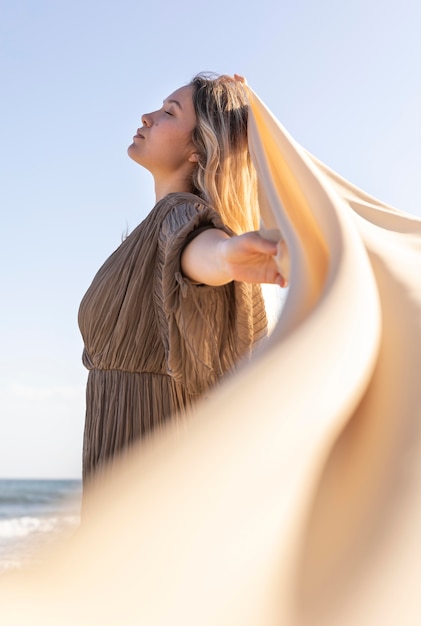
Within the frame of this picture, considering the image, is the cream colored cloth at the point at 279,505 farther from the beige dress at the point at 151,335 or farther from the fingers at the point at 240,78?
the fingers at the point at 240,78

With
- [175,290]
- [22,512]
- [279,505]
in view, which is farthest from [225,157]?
[22,512]

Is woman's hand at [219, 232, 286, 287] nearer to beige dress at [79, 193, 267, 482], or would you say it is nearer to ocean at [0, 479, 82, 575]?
beige dress at [79, 193, 267, 482]

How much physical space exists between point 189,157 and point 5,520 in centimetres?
1454

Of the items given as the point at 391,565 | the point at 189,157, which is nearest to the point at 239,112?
the point at 189,157

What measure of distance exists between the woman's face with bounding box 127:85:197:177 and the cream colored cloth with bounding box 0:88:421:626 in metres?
1.05

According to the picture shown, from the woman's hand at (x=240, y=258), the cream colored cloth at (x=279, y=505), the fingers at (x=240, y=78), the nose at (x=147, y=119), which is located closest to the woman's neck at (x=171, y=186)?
the nose at (x=147, y=119)

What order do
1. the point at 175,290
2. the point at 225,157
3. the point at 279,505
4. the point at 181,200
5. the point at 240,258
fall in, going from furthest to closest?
the point at 225,157 → the point at 181,200 → the point at 175,290 → the point at 240,258 → the point at 279,505

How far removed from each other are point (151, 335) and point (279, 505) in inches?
42.1

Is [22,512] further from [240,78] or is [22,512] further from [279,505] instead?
[279,505]

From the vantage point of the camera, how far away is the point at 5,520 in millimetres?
15281

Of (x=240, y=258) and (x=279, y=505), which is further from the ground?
(x=240, y=258)

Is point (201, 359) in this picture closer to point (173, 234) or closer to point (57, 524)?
point (173, 234)

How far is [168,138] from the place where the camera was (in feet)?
6.53

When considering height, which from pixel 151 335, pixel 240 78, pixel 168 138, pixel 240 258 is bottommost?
pixel 151 335
